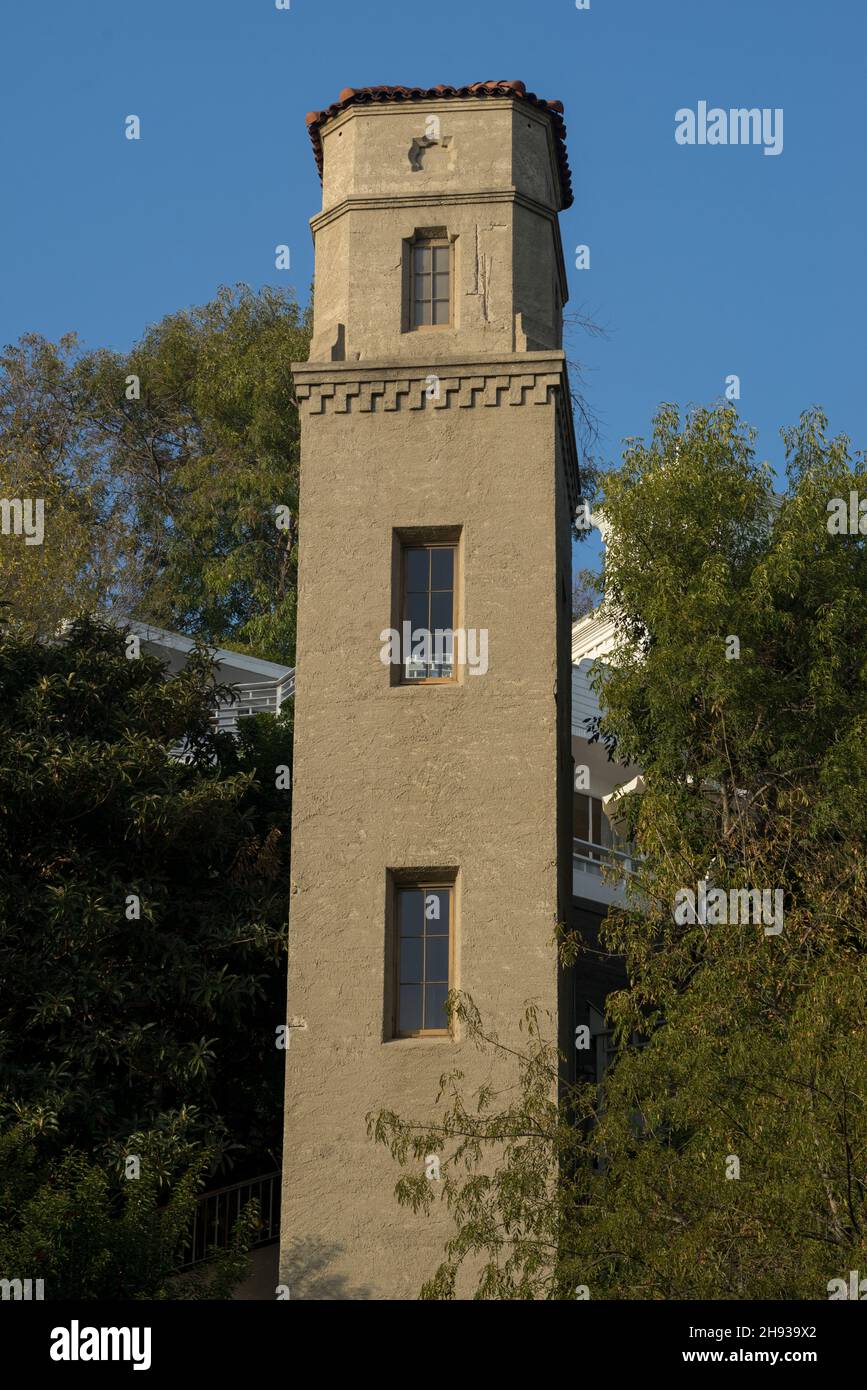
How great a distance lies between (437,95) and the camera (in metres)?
25.0

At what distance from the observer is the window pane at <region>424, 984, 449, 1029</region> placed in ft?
70.6

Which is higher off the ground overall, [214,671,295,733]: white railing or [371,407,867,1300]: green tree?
[214,671,295,733]: white railing

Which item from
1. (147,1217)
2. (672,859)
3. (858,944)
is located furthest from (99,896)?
(858,944)

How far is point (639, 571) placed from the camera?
87.1 ft

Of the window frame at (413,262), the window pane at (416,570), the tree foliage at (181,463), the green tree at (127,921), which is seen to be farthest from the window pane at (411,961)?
the tree foliage at (181,463)

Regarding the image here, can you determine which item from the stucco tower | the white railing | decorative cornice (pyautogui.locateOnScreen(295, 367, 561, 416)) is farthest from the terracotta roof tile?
the white railing

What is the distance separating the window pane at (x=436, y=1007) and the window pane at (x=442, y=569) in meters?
4.39

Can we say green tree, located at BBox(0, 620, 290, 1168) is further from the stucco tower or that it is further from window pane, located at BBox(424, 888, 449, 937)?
window pane, located at BBox(424, 888, 449, 937)

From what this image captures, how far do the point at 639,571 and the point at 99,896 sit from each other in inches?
311

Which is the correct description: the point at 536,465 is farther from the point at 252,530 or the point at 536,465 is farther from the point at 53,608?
the point at 252,530

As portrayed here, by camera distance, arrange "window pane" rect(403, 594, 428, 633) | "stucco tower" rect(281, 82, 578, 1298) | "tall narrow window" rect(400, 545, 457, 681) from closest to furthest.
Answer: "stucco tower" rect(281, 82, 578, 1298) → "tall narrow window" rect(400, 545, 457, 681) → "window pane" rect(403, 594, 428, 633)

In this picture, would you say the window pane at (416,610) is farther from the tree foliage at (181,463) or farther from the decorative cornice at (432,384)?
the tree foliage at (181,463)

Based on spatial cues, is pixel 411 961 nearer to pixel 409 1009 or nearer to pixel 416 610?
pixel 409 1009

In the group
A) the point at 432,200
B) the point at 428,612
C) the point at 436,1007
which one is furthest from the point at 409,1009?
the point at 432,200
